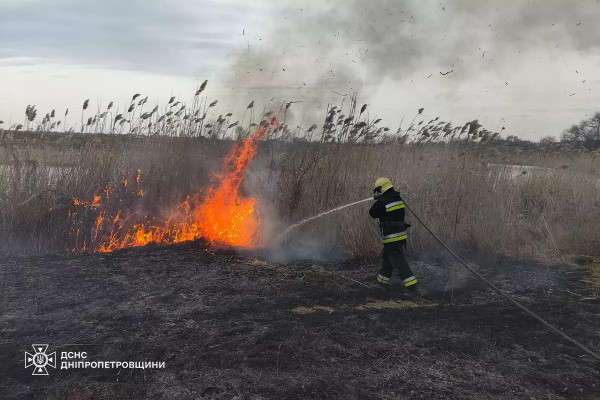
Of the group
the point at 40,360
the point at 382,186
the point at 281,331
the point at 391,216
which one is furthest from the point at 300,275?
the point at 40,360

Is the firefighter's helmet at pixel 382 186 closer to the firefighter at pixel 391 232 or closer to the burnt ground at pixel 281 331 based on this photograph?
the firefighter at pixel 391 232

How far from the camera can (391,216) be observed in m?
5.36

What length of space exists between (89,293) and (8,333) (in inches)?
38.8

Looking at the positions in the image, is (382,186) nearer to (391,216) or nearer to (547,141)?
(391,216)

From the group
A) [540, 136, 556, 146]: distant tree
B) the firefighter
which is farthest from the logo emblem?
[540, 136, 556, 146]: distant tree

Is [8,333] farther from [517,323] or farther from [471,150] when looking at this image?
[471,150]

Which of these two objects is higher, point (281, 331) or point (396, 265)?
point (396, 265)

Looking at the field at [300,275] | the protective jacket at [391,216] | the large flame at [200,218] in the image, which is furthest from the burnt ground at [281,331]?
the large flame at [200,218]

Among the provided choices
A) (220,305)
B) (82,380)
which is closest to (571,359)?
(220,305)

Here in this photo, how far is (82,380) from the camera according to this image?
2.97m

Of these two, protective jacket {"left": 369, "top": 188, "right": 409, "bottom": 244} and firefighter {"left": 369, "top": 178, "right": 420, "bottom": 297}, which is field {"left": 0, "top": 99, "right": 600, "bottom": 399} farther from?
protective jacket {"left": 369, "top": 188, "right": 409, "bottom": 244}

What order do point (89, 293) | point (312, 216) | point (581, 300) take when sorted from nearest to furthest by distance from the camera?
point (89, 293) → point (581, 300) → point (312, 216)

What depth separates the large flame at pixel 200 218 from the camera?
6.83m

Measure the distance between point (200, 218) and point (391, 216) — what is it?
141 inches
